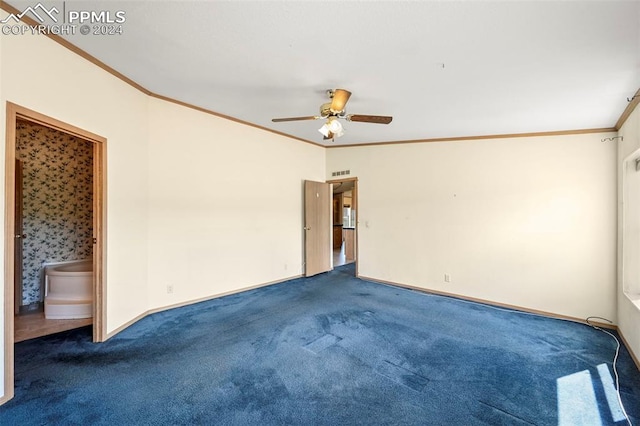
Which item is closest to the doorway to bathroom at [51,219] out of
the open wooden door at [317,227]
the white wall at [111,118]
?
the white wall at [111,118]

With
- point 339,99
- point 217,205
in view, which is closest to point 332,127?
point 339,99

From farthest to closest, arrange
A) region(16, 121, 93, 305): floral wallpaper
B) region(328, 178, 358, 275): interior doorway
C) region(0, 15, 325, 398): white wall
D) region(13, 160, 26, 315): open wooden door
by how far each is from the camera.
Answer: region(328, 178, 358, 275): interior doorway < region(16, 121, 93, 305): floral wallpaper < region(13, 160, 26, 315): open wooden door < region(0, 15, 325, 398): white wall

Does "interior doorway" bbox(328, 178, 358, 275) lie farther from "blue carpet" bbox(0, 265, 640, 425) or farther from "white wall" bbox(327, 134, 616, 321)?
"blue carpet" bbox(0, 265, 640, 425)

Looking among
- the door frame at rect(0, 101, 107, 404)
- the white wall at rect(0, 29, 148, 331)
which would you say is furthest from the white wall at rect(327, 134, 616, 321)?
the door frame at rect(0, 101, 107, 404)

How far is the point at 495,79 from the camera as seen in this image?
249cm

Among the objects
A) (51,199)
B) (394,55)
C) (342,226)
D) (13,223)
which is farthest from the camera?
(342,226)

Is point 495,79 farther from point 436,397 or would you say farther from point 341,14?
point 436,397

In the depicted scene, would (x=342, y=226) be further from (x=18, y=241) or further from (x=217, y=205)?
(x=18, y=241)

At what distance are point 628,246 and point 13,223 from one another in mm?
5517

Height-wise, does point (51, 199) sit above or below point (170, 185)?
below

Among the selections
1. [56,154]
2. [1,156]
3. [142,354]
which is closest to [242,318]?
[142,354]

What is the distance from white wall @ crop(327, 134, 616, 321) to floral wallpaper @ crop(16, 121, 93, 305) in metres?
4.51

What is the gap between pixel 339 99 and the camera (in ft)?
8.93

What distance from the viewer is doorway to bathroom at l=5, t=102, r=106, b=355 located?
2.66 m
